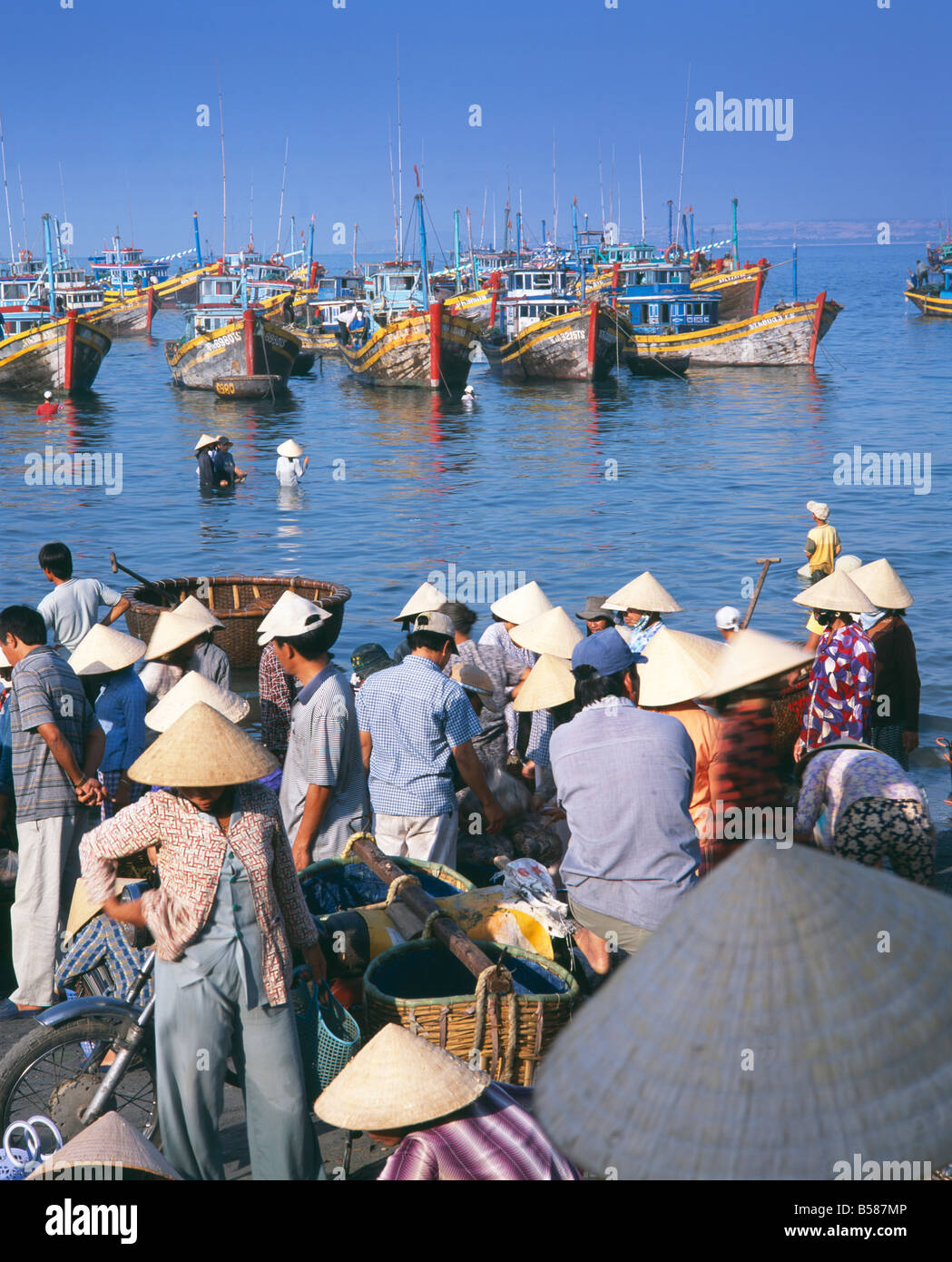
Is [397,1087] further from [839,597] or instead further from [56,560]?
[56,560]

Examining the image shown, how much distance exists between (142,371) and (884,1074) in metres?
55.5

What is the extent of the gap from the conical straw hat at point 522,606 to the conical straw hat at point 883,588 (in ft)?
6.01

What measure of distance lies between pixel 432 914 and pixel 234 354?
39.5 meters

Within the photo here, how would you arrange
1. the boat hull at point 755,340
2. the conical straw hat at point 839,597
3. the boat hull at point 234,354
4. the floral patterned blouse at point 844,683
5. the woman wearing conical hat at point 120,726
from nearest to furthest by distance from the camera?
the woman wearing conical hat at point 120,726 < the floral patterned blouse at point 844,683 < the conical straw hat at point 839,597 < the boat hull at point 234,354 < the boat hull at point 755,340

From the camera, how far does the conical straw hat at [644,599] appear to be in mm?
7469

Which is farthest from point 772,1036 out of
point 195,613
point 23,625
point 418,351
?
point 418,351

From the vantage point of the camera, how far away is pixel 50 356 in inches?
1628

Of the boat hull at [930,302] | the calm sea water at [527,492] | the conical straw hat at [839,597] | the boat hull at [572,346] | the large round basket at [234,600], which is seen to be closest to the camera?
the conical straw hat at [839,597]

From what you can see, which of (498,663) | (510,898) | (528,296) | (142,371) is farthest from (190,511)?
(142,371)

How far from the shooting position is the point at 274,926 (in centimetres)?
337

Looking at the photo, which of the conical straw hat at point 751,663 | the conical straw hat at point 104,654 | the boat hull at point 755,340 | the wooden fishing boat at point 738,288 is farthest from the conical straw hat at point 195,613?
the wooden fishing boat at point 738,288

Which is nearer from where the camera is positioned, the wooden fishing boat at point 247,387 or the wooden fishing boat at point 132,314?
the wooden fishing boat at point 247,387

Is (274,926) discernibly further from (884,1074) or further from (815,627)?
(815,627)

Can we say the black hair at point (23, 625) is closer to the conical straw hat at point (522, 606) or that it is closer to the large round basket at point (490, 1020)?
the large round basket at point (490, 1020)
